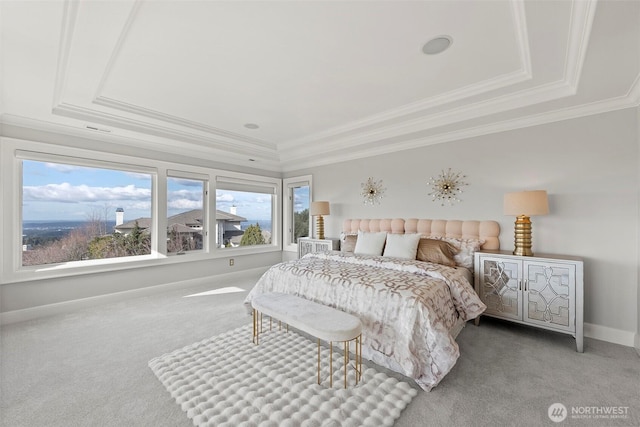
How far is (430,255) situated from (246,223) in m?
3.82

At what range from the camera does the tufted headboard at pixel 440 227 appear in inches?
130

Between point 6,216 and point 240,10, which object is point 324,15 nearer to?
point 240,10

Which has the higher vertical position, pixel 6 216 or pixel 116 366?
pixel 6 216

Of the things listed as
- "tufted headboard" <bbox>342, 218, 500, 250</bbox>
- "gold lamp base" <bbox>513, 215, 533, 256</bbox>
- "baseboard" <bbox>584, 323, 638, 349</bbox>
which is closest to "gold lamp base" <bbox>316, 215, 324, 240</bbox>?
"tufted headboard" <bbox>342, 218, 500, 250</bbox>

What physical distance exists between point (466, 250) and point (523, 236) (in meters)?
0.58

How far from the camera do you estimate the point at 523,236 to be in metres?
2.86

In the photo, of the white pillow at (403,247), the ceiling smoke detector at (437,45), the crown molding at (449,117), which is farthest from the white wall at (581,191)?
the ceiling smoke detector at (437,45)

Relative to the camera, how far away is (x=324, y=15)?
1.73 metres

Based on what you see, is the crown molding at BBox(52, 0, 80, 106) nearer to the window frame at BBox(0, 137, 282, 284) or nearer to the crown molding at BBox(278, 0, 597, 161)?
the window frame at BBox(0, 137, 282, 284)

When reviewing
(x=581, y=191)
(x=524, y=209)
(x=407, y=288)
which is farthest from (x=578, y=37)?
(x=407, y=288)

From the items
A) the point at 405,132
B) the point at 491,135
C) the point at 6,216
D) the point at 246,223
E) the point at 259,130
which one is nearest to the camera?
the point at 6,216

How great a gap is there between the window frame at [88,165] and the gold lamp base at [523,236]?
451 cm

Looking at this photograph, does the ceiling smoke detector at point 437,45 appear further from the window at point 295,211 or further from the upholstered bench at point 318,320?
the window at point 295,211

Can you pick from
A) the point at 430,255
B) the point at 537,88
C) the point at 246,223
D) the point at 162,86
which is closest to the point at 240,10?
the point at 162,86
